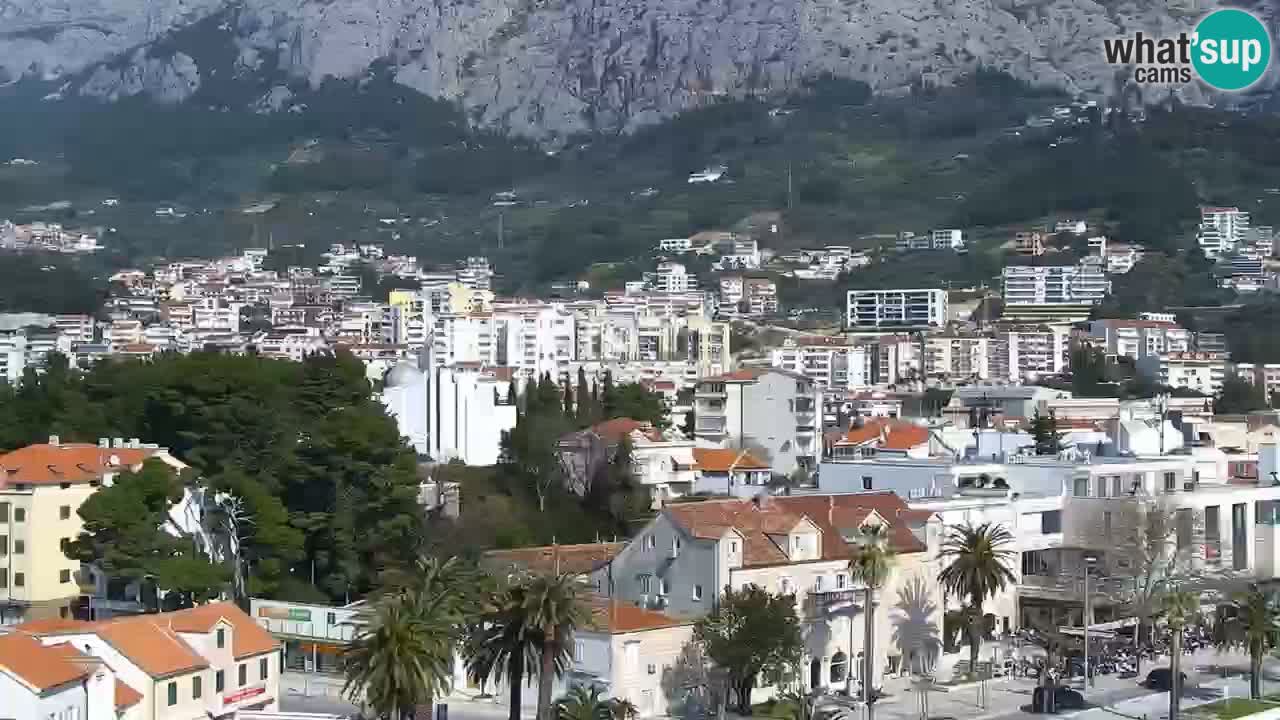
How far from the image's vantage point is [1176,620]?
3516 cm

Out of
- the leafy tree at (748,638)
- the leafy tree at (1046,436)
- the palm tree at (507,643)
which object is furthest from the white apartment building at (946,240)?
the palm tree at (507,643)

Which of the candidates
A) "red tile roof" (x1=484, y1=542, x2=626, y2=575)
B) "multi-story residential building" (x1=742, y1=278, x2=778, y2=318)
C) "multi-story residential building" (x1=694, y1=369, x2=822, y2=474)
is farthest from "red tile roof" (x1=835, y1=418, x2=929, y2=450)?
"multi-story residential building" (x1=742, y1=278, x2=778, y2=318)

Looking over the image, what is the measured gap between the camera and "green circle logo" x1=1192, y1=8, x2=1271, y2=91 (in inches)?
5871

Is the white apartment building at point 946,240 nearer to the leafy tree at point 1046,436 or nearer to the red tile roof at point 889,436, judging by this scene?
the leafy tree at point 1046,436

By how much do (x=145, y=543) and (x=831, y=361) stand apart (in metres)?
74.0

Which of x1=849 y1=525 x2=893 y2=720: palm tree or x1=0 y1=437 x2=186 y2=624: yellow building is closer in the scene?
x1=849 y1=525 x2=893 y2=720: palm tree

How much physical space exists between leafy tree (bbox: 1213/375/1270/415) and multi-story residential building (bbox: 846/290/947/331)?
30.9m

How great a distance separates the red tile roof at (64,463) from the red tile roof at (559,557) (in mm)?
7888

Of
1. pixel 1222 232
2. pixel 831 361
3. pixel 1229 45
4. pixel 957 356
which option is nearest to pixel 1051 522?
pixel 831 361

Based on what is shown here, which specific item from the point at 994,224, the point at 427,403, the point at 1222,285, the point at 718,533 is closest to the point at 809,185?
the point at 994,224

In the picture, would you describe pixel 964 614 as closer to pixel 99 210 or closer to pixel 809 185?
pixel 809 185

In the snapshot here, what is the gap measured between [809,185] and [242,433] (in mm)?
126208

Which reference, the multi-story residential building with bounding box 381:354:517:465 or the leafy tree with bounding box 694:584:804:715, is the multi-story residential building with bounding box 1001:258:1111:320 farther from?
the leafy tree with bounding box 694:584:804:715

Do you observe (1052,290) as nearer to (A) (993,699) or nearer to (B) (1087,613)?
(B) (1087,613)
